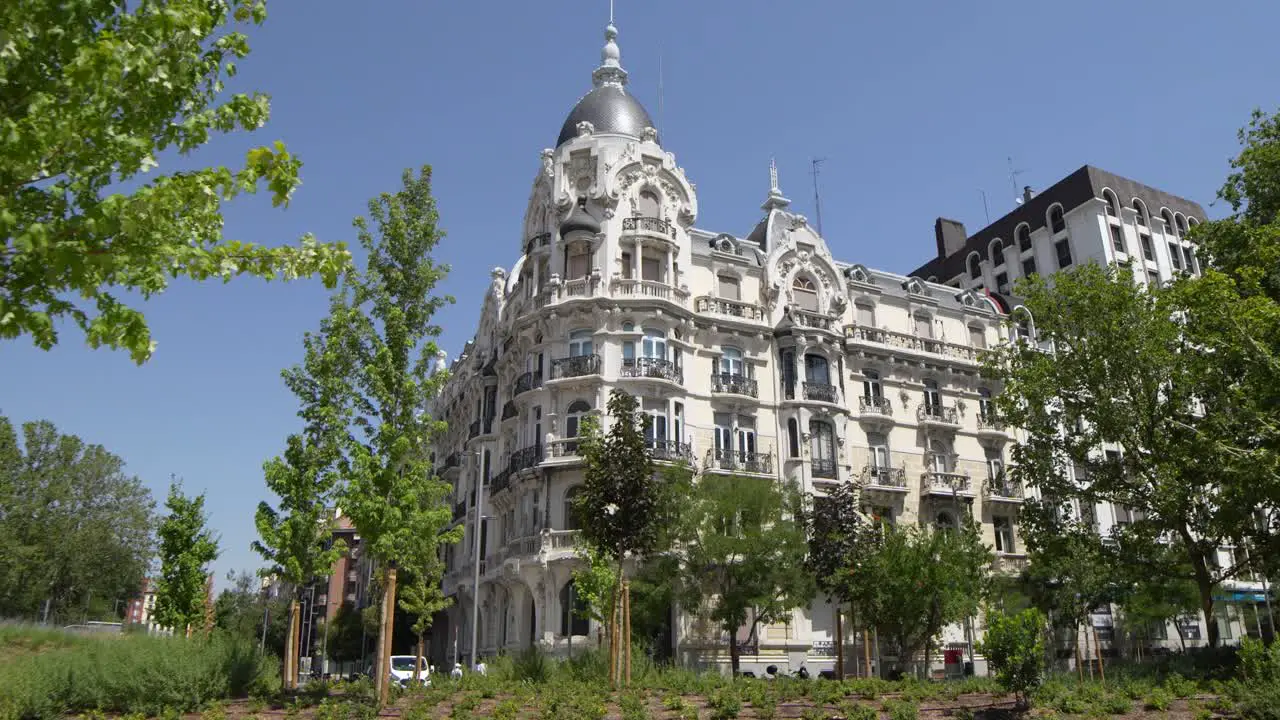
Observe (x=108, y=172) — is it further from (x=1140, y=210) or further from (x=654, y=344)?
(x=1140, y=210)

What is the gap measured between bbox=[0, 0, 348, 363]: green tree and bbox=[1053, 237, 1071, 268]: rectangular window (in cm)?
5257

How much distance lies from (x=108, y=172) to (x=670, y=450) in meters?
26.4

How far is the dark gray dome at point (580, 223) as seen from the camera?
3569 cm

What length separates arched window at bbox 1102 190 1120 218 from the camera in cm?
5209

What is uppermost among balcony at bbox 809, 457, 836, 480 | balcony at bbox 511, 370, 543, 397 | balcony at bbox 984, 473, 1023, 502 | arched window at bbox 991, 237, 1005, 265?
arched window at bbox 991, 237, 1005, 265

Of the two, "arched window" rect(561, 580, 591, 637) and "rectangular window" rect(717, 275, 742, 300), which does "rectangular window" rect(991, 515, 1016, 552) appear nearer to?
"rectangular window" rect(717, 275, 742, 300)

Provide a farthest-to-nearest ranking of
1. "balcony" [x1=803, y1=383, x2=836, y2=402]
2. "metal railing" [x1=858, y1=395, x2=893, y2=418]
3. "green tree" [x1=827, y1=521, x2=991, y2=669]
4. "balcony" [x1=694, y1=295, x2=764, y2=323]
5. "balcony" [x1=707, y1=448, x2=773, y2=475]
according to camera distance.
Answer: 1. "metal railing" [x1=858, y1=395, x2=893, y2=418]
2. "balcony" [x1=803, y1=383, x2=836, y2=402]
3. "balcony" [x1=694, y1=295, x2=764, y2=323]
4. "balcony" [x1=707, y1=448, x2=773, y2=475]
5. "green tree" [x1=827, y1=521, x2=991, y2=669]

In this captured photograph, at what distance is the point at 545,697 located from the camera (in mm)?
16641

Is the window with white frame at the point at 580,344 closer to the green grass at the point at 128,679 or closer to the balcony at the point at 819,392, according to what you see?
the balcony at the point at 819,392

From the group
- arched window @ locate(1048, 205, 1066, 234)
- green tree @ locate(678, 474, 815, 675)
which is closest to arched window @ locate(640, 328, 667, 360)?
green tree @ locate(678, 474, 815, 675)

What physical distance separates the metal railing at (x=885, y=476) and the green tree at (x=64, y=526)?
40943 millimetres

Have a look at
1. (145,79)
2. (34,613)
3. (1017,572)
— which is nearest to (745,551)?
(1017,572)

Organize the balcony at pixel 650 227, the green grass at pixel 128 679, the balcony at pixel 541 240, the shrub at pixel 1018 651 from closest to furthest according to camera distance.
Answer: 1. the green grass at pixel 128 679
2. the shrub at pixel 1018 651
3. the balcony at pixel 650 227
4. the balcony at pixel 541 240

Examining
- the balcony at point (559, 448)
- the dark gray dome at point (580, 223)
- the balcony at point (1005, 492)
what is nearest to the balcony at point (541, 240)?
the dark gray dome at point (580, 223)
